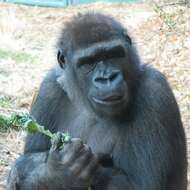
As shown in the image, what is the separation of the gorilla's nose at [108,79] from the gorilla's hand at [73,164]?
1.38ft

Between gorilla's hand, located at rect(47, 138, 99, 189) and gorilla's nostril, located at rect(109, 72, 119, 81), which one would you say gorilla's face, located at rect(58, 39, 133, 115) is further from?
gorilla's hand, located at rect(47, 138, 99, 189)

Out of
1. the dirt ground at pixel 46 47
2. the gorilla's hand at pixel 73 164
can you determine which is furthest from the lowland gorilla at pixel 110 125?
the dirt ground at pixel 46 47

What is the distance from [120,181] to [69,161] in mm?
407

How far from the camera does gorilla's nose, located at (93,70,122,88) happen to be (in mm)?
4230

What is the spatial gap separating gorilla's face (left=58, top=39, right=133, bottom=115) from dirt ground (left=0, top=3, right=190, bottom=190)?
153cm

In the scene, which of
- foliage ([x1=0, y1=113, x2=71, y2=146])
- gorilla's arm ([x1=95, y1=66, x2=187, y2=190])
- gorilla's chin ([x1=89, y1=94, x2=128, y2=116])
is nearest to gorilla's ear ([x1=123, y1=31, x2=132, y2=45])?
gorilla's arm ([x1=95, y1=66, x2=187, y2=190])

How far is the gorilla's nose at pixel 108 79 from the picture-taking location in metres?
4.23

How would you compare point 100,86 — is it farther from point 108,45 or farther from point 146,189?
point 146,189

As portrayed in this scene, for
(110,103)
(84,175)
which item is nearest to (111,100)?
(110,103)

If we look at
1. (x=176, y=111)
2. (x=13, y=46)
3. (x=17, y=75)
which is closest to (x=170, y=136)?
(x=176, y=111)

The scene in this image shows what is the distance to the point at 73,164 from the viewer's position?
443 centimetres

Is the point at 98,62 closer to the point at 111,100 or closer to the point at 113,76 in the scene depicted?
the point at 113,76

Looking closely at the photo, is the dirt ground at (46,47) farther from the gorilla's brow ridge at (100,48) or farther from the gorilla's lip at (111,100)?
the gorilla's lip at (111,100)

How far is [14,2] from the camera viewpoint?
1316cm
